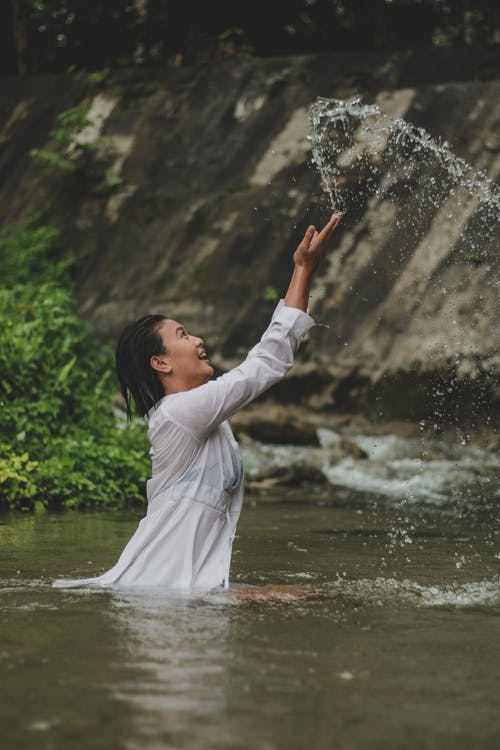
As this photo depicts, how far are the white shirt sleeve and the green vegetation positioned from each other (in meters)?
3.99

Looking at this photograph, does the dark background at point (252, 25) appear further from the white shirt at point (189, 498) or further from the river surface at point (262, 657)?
the white shirt at point (189, 498)

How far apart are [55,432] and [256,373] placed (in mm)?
4968

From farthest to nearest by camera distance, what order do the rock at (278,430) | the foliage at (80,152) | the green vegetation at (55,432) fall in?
the foliage at (80,152) → the rock at (278,430) → the green vegetation at (55,432)

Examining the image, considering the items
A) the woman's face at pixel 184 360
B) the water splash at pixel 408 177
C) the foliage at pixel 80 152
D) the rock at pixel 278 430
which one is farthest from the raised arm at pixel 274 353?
the foliage at pixel 80 152

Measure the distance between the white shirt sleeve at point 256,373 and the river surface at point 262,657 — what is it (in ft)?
2.64

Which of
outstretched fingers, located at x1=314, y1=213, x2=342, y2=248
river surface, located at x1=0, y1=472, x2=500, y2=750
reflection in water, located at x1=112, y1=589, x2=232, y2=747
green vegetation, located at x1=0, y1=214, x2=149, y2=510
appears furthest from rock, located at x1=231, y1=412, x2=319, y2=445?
outstretched fingers, located at x1=314, y1=213, x2=342, y2=248

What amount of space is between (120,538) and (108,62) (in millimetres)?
14296

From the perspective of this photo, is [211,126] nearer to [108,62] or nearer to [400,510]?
[108,62]

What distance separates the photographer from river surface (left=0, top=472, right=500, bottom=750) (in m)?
2.99

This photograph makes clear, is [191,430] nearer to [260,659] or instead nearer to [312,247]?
[312,247]

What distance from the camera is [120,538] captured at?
23.9ft

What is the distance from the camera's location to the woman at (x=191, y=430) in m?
4.70

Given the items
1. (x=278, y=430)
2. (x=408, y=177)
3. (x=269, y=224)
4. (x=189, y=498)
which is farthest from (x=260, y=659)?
(x=269, y=224)

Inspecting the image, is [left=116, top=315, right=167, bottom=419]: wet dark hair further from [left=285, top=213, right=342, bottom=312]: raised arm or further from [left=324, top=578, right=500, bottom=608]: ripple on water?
[left=324, top=578, right=500, bottom=608]: ripple on water
